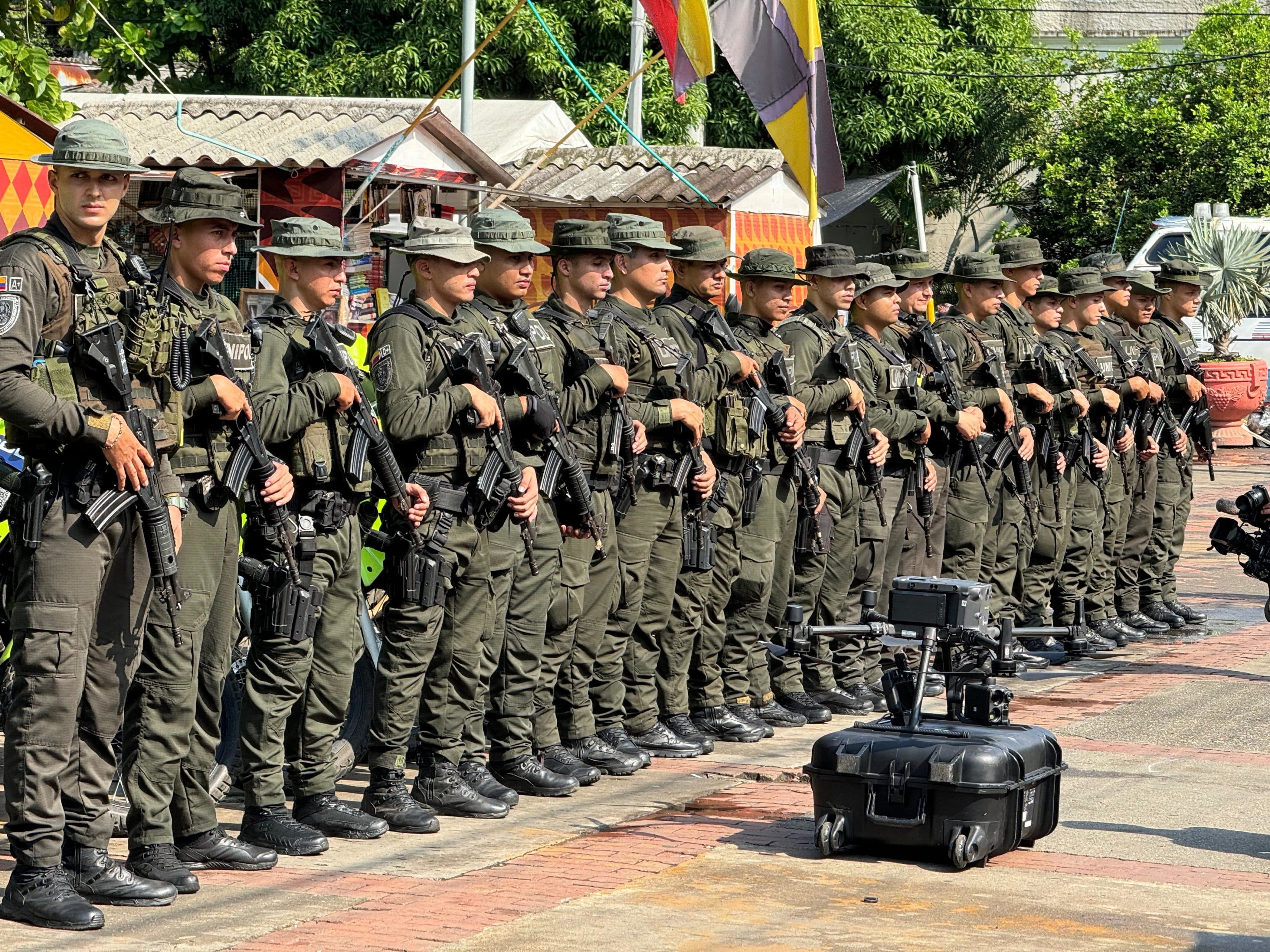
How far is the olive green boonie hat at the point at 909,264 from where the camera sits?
10422 mm

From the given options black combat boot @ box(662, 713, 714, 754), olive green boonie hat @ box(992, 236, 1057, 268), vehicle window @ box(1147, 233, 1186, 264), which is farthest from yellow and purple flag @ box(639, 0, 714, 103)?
vehicle window @ box(1147, 233, 1186, 264)

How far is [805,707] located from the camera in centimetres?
934

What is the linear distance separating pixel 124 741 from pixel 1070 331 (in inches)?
311

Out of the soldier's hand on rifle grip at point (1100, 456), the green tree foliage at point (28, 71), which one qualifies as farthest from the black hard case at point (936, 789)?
the green tree foliage at point (28, 71)

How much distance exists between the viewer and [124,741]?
590cm

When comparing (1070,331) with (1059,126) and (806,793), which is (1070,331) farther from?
(1059,126)

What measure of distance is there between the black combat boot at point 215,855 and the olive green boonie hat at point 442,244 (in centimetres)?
228

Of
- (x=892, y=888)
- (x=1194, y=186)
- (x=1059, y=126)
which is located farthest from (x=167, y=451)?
(x=1059, y=126)

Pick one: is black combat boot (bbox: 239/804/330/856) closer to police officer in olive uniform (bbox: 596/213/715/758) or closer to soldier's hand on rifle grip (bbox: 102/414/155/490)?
soldier's hand on rifle grip (bbox: 102/414/155/490)

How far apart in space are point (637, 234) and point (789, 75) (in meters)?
4.48

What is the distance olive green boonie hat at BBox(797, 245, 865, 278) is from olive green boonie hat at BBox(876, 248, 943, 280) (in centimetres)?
87

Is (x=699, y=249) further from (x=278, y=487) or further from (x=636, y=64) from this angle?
(x=636, y=64)

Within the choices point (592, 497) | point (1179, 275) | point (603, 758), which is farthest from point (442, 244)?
point (1179, 275)

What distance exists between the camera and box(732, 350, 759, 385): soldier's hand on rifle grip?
849 centimetres
